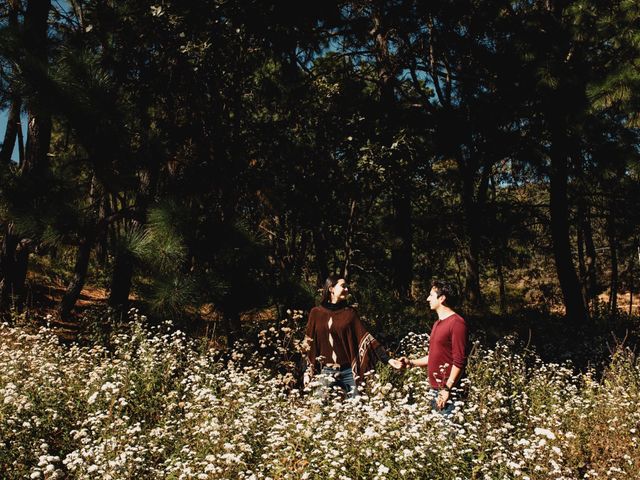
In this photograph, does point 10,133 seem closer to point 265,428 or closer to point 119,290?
point 119,290

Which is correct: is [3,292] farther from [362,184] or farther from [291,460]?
[291,460]

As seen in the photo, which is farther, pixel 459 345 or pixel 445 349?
pixel 445 349

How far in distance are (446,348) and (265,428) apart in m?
1.81

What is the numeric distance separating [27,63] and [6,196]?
145cm

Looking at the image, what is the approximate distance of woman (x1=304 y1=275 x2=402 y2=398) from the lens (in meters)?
5.91

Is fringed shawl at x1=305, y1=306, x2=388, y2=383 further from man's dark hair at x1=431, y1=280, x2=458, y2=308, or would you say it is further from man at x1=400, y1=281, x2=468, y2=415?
man's dark hair at x1=431, y1=280, x2=458, y2=308

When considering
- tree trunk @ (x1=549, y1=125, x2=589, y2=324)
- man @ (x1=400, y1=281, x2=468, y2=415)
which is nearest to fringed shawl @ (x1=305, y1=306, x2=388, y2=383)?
man @ (x1=400, y1=281, x2=468, y2=415)

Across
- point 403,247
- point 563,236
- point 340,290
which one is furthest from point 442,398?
point 563,236

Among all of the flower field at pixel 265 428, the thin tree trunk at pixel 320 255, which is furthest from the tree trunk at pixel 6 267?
the thin tree trunk at pixel 320 255

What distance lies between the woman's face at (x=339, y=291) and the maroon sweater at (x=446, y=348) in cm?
107

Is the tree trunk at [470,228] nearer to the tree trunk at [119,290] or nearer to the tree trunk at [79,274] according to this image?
the tree trunk at [119,290]

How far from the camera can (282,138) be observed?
9.45 metres

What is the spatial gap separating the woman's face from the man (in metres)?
0.98

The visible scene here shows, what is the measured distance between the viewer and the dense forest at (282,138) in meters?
6.29
